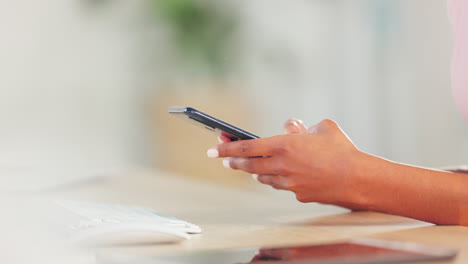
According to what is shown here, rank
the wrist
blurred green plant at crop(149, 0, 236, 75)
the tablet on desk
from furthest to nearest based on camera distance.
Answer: blurred green plant at crop(149, 0, 236, 75), the wrist, the tablet on desk

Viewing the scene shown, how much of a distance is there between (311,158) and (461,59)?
463 millimetres

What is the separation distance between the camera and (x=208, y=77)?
128 inches

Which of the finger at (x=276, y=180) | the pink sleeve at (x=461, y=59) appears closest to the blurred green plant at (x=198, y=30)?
the pink sleeve at (x=461, y=59)

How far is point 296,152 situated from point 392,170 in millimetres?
130

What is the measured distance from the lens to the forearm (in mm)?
843

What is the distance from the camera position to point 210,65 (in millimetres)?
3225

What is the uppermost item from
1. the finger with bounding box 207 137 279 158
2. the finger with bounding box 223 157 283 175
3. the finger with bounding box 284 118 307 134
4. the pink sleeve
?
the pink sleeve

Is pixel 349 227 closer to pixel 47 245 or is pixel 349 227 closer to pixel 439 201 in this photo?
pixel 439 201

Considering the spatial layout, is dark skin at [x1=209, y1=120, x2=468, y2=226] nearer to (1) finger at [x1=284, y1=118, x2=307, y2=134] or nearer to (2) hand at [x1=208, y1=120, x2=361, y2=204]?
(2) hand at [x1=208, y1=120, x2=361, y2=204]

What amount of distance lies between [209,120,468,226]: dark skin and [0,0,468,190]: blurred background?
7.15 feet

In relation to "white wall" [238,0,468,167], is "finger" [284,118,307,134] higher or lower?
lower

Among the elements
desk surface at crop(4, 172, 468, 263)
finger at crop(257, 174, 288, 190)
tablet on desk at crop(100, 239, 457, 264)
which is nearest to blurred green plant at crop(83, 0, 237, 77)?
desk surface at crop(4, 172, 468, 263)

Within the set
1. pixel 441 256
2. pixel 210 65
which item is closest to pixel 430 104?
pixel 210 65

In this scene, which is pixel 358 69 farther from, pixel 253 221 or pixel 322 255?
pixel 322 255
